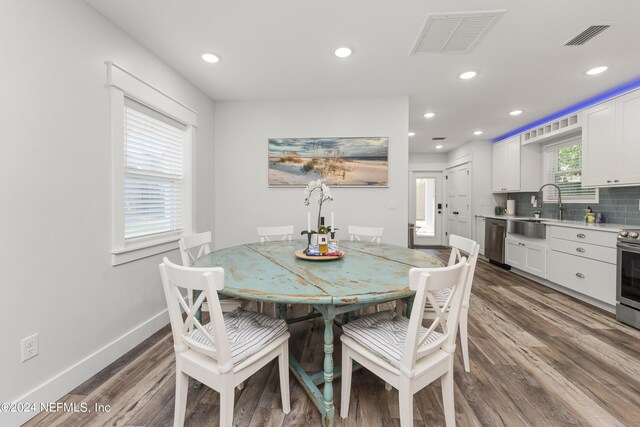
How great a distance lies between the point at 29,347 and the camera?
145cm

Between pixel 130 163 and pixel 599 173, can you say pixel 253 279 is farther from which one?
pixel 599 173

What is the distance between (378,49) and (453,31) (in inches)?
22.6

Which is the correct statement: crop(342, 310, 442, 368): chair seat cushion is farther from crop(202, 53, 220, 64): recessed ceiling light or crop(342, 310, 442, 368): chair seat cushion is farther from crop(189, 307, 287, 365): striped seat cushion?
crop(202, 53, 220, 64): recessed ceiling light

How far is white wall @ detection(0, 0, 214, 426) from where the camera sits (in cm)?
138

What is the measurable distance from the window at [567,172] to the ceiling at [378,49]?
0.87m

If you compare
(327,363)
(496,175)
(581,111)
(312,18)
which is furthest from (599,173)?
(327,363)

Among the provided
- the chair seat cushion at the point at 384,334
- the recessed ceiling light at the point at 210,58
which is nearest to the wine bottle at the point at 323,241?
the chair seat cushion at the point at 384,334

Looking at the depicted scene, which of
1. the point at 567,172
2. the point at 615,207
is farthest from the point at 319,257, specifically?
the point at 567,172

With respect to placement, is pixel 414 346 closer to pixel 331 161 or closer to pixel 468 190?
pixel 331 161

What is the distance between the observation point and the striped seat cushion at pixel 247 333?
125 centimetres

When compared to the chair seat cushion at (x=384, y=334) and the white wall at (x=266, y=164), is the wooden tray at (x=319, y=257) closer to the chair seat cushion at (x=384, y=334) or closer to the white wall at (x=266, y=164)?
the chair seat cushion at (x=384, y=334)

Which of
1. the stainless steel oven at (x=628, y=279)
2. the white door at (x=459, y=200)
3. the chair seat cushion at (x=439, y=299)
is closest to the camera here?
the chair seat cushion at (x=439, y=299)

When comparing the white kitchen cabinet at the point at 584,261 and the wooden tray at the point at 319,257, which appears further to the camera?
the white kitchen cabinet at the point at 584,261

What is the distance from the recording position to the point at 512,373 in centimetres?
184
